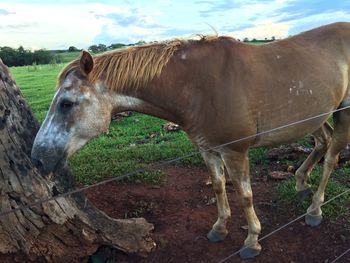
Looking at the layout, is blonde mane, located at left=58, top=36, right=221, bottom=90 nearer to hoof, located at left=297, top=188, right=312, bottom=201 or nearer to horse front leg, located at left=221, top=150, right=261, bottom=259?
horse front leg, located at left=221, top=150, right=261, bottom=259

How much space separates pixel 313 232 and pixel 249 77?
185 centimetres

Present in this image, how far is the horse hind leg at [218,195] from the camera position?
4.25 m

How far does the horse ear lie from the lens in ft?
10.8

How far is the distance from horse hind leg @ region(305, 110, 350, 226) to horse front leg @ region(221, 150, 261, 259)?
0.76 meters

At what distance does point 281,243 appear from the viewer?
13.8 ft

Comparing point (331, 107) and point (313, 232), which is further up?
point (331, 107)

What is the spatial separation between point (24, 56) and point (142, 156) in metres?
35.7

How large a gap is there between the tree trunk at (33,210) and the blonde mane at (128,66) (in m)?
0.52

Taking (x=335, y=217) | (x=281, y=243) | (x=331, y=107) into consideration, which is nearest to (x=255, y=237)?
(x=281, y=243)

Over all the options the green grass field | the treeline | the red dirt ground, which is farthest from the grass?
the treeline

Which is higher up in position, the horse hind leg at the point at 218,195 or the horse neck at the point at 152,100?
the horse neck at the point at 152,100

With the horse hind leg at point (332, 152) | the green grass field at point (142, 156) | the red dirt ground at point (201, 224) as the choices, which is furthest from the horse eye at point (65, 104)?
the horse hind leg at point (332, 152)

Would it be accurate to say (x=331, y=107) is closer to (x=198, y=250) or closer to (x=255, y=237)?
(x=255, y=237)

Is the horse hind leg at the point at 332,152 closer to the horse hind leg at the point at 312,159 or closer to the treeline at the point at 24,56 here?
the horse hind leg at the point at 312,159
